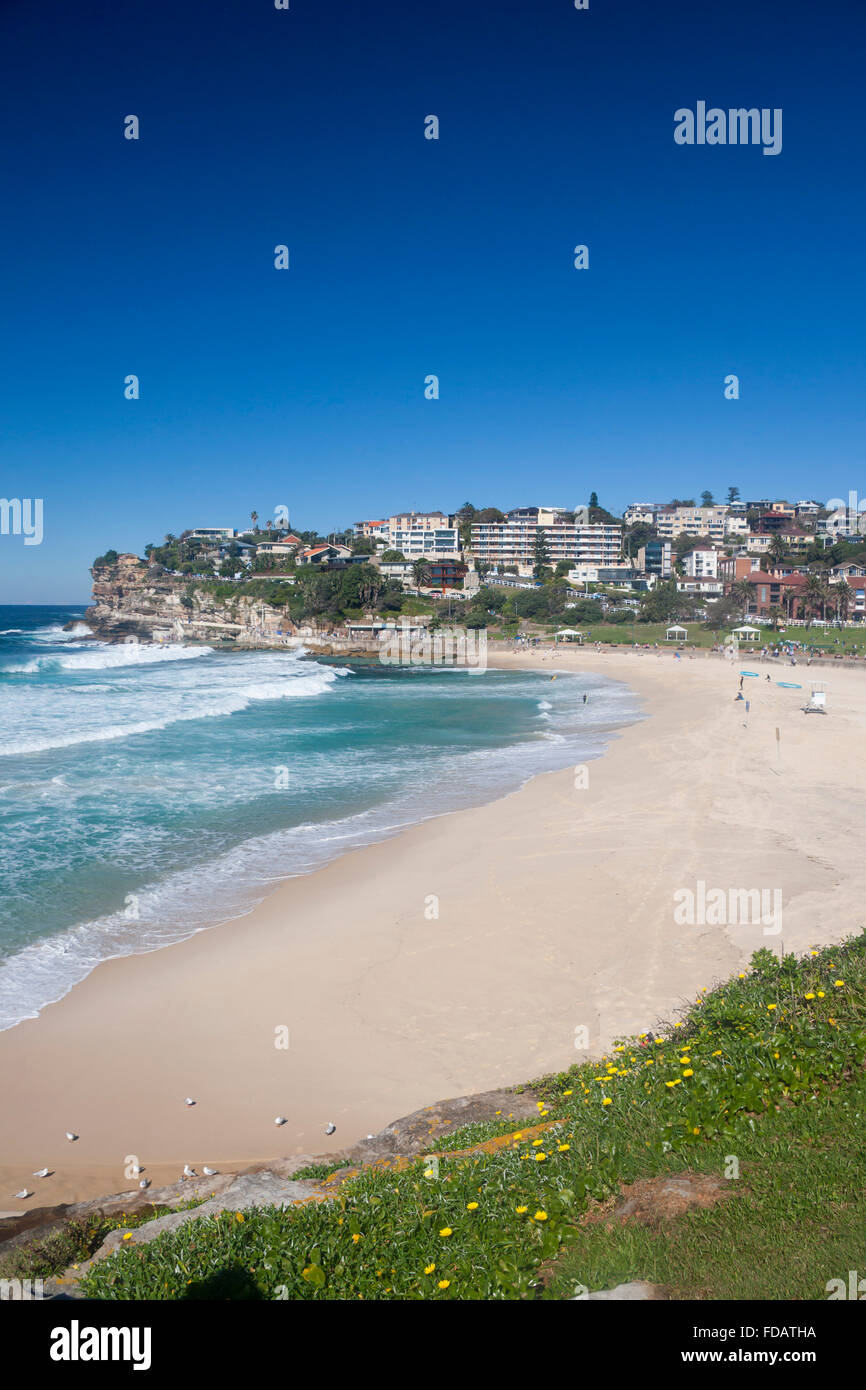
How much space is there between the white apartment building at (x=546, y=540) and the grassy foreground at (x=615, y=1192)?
137 metres

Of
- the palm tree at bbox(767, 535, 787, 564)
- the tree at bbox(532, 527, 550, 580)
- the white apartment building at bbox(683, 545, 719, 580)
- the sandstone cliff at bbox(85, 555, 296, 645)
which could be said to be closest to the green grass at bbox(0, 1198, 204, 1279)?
the sandstone cliff at bbox(85, 555, 296, 645)

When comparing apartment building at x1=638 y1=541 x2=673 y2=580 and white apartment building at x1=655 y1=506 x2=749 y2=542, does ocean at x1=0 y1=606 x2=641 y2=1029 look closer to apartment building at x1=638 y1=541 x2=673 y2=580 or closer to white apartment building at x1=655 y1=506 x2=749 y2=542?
apartment building at x1=638 y1=541 x2=673 y2=580

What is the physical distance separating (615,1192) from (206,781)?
23.4 metres

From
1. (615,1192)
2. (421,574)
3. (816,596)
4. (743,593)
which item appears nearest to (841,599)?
(816,596)

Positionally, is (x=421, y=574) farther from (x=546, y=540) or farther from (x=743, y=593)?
(x=743, y=593)

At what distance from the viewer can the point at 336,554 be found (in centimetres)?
14225

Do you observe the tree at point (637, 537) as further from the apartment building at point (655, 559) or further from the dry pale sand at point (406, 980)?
the dry pale sand at point (406, 980)

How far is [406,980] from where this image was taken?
13.2 metres

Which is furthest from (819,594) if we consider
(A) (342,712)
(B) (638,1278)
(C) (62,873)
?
(B) (638,1278)

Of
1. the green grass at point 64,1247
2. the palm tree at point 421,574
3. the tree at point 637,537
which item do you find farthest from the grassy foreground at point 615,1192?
the tree at point 637,537

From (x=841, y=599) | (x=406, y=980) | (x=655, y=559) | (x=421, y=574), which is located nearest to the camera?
(x=406, y=980)

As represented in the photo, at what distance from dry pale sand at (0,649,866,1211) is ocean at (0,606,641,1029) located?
53.5 inches

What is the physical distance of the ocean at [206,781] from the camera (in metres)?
15.8

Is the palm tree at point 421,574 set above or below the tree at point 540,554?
below
